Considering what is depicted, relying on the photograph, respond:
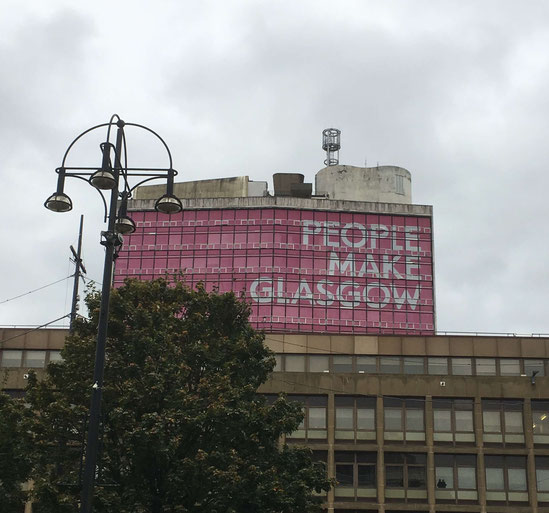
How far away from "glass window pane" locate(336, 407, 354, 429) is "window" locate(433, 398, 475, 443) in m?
4.65

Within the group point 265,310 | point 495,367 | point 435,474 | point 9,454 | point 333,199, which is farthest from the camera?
point 333,199

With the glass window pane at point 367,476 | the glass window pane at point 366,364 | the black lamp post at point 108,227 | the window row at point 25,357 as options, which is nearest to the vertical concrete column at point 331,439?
the glass window pane at point 367,476

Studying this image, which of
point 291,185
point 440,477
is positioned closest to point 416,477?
point 440,477

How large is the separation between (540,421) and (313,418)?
1260cm

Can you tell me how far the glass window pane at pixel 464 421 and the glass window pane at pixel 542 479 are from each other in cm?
422

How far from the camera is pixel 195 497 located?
2558cm

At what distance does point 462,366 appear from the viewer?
5388 centimetres

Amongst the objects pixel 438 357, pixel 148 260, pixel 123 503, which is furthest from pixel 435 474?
pixel 148 260

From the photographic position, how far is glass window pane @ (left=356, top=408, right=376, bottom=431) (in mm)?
50250

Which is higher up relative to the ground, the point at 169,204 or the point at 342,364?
the point at 342,364

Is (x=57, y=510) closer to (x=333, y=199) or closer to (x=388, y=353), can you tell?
(x=388, y=353)

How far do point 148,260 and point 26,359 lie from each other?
124 feet

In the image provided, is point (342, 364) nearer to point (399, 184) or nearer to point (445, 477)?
point (445, 477)

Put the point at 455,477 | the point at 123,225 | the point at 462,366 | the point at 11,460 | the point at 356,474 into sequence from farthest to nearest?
the point at 462,366 → the point at 356,474 → the point at 455,477 → the point at 11,460 → the point at 123,225
